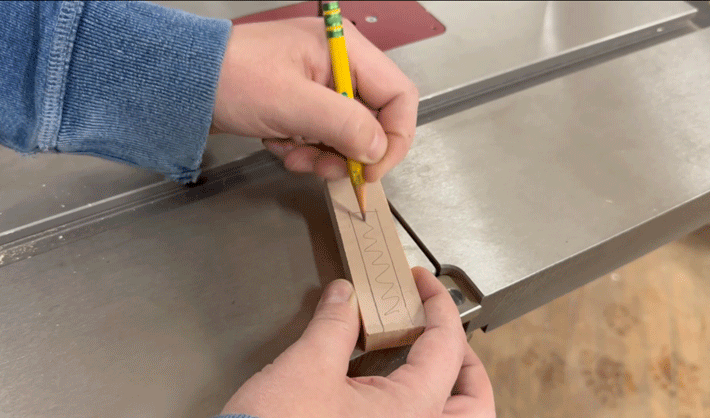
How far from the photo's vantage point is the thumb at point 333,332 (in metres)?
0.54

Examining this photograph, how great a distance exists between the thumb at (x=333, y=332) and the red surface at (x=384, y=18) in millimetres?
603

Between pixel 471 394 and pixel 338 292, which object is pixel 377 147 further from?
pixel 471 394

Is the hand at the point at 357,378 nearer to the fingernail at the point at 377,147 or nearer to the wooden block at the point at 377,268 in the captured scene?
the wooden block at the point at 377,268

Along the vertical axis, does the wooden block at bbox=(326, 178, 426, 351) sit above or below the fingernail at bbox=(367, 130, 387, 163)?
below

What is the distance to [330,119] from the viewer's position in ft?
1.99

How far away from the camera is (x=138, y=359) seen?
581mm

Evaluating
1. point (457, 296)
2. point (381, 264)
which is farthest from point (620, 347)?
point (381, 264)

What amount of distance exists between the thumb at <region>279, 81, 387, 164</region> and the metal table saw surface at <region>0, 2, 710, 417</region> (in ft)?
0.49

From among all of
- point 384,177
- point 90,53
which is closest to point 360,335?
point 384,177

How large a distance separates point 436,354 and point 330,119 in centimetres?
33

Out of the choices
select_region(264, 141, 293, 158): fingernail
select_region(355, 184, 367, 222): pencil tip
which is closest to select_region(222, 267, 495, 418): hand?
select_region(355, 184, 367, 222): pencil tip

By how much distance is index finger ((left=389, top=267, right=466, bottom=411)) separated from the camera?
1.83 ft

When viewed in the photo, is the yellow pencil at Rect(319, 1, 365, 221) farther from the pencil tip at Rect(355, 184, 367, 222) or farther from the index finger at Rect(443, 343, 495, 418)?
the index finger at Rect(443, 343, 495, 418)

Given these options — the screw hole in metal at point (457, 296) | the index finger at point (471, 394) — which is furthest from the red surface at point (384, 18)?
the index finger at point (471, 394)
